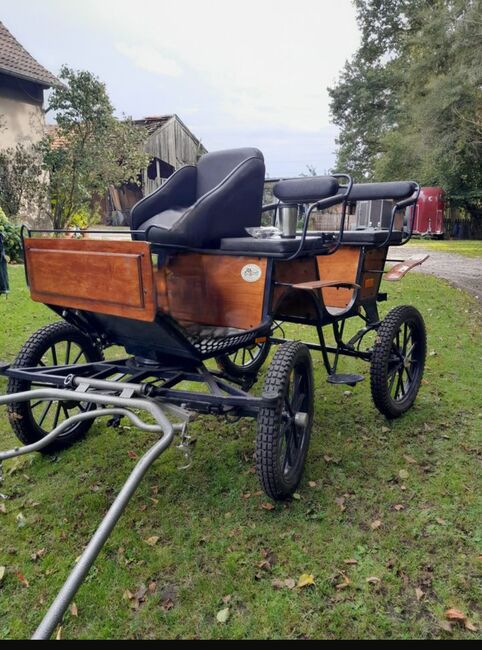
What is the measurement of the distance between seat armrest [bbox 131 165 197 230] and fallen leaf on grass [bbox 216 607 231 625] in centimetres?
216

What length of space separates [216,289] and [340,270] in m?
1.27

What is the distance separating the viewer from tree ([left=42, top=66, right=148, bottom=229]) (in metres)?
11.8

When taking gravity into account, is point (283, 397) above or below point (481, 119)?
below

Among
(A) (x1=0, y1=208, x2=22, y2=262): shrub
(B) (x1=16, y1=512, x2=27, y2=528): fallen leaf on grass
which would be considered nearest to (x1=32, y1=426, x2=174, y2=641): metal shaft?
(B) (x1=16, y1=512, x2=27, y2=528): fallen leaf on grass

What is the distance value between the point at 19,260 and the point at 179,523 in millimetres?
8270

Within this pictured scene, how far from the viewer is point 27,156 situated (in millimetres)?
11102

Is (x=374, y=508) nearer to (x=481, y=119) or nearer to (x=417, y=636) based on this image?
(x=417, y=636)

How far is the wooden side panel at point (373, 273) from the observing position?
11.9ft

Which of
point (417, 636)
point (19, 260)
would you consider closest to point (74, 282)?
point (417, 636)

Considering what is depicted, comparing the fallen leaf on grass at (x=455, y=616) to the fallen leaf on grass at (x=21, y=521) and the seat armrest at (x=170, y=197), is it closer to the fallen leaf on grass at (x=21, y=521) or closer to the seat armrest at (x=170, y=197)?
the fallen leaf on grass at (x=21, y=521)

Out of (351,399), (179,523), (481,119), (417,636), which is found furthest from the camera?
(481,119)

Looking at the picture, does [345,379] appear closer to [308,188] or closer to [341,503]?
[341,503]

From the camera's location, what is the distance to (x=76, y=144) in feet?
39.7

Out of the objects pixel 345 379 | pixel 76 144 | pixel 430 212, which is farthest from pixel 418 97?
pixel 345 379
